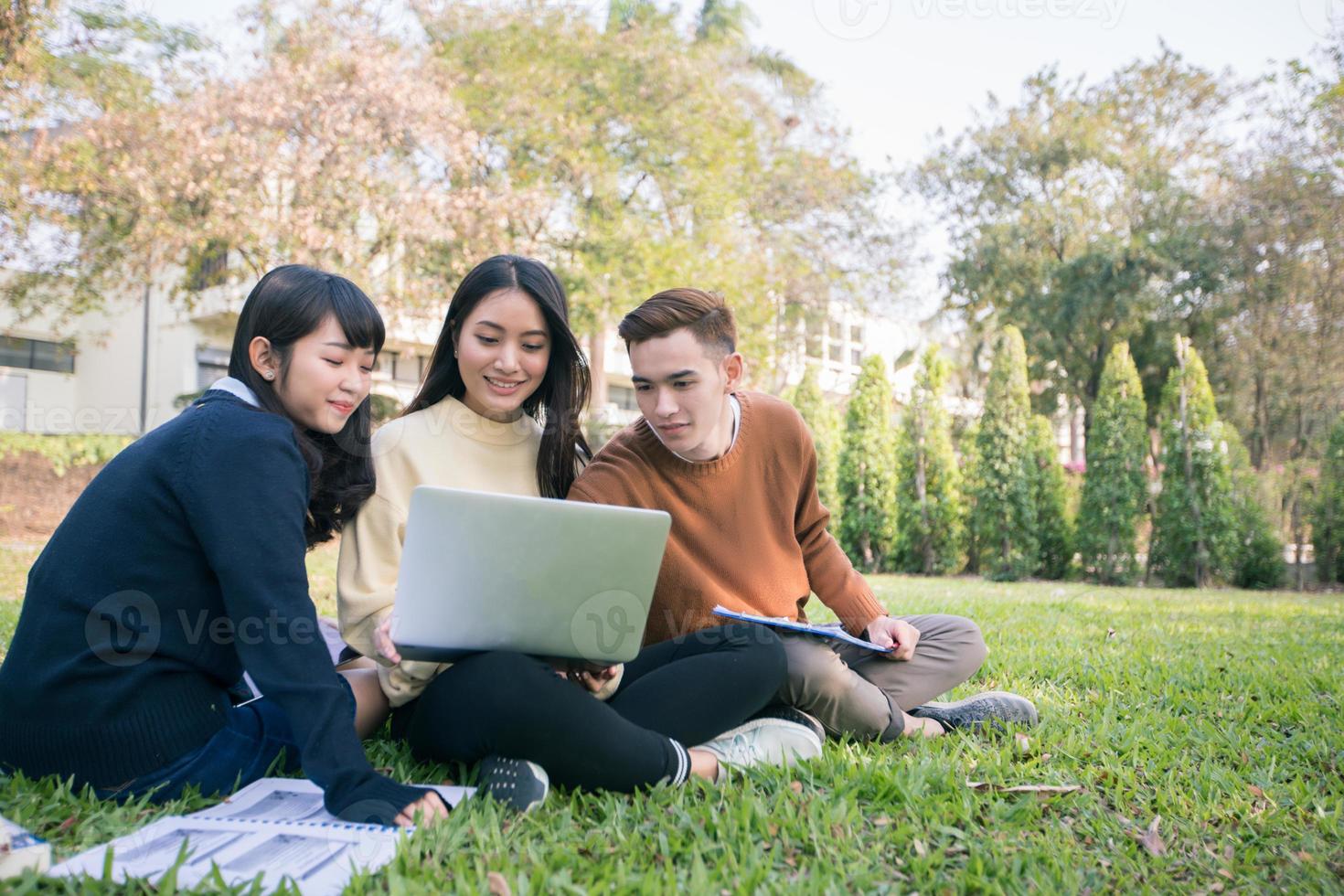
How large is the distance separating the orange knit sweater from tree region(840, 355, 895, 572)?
10015 mm

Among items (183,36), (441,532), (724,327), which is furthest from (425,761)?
(183,36)

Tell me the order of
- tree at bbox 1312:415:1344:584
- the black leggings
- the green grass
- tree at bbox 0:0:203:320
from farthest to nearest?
tree at bbox 0:0:203:320 < tree at bbox 1312:415:1344:584 < the black leggings < the green grass

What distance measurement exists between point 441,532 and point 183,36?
14299 millimetres

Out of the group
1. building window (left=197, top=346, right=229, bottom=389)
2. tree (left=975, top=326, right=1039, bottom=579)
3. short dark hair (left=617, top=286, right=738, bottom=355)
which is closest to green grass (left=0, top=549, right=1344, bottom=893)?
short dark hair (left=617, top=286, right=738, bottom=355)

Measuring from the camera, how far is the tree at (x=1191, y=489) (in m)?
11.3

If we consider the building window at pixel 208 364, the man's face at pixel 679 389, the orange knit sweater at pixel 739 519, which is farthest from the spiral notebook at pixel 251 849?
the building window at pixel 208 364

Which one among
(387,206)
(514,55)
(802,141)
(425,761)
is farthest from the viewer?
(802,141)

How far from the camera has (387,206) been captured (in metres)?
13.0

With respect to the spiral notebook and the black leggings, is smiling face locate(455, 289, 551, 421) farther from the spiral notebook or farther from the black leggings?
the spiral notebook

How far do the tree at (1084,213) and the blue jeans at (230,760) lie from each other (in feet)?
65.8

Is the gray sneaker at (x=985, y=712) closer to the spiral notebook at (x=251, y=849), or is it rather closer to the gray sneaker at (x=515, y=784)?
the gray sneaker at (x=515, y=784)

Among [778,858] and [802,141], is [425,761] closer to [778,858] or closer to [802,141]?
[778,858]

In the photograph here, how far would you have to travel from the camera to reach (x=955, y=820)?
2.18m

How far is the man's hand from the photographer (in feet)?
9.92
